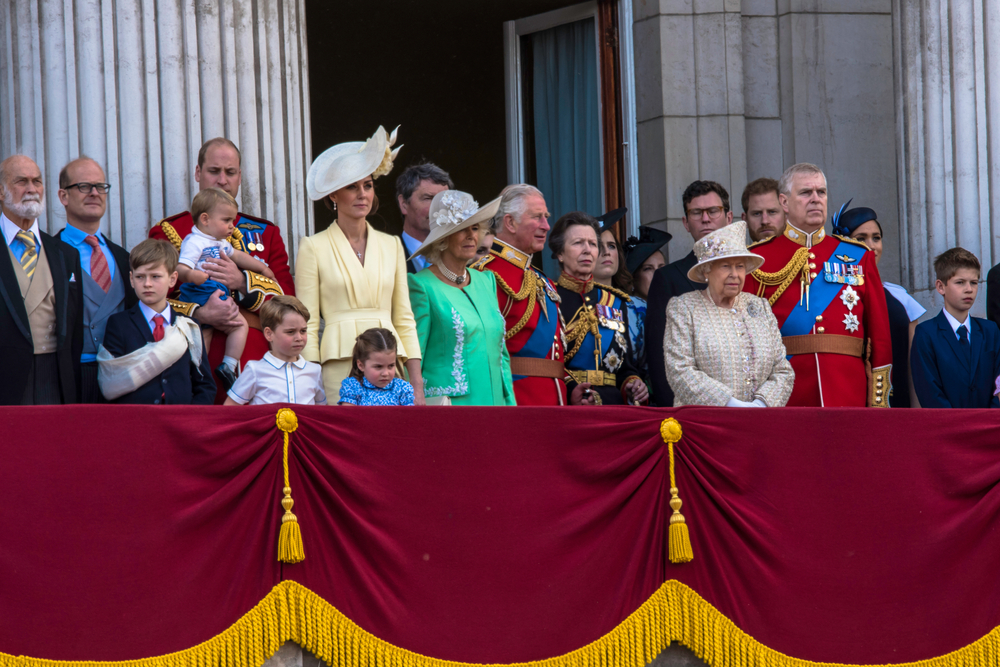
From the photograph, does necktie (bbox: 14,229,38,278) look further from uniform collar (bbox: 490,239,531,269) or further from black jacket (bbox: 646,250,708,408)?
black jacket (bbox: 646,250,708,408)

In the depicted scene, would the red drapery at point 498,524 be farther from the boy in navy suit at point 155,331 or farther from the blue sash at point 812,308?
the blue sash at point 812,308

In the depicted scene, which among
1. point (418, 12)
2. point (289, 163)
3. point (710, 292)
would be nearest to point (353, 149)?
point (289, 163)

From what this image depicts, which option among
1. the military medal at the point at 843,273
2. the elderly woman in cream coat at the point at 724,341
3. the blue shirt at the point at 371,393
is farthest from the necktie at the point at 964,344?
the blue shirt at the point at 371,393

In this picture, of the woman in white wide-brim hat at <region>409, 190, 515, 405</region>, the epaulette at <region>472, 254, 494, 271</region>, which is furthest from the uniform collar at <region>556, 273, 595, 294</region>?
the woman in white wide-brim hat at <region>409, 190, 515, 405</region>

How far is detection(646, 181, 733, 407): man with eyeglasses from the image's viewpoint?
6.14 metres

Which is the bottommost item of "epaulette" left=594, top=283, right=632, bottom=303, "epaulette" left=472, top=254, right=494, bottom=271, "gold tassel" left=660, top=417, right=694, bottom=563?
"gold tassel" left=660, top=417, right=694, bottom=563

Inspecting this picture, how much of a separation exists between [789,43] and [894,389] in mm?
3111

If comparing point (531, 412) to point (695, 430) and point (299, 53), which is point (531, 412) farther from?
point (299, 53)

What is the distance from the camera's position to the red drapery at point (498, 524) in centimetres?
442

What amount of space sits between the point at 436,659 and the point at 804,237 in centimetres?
302

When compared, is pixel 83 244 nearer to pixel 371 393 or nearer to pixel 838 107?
pixel 371 393

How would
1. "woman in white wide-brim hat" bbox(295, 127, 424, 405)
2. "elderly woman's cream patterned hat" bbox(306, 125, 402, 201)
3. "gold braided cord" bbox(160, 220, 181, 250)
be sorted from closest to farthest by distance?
"woman in white wide-brim hat" bbox(295, 127, 424, 405), "elderly woman's cream patterned hat" bbox(306, 125, 402, 201), "gold braided cord" bbox(160, 220, 181, 250)

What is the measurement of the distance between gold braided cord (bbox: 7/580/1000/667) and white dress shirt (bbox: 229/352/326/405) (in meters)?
0.91

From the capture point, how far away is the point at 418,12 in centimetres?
1110
